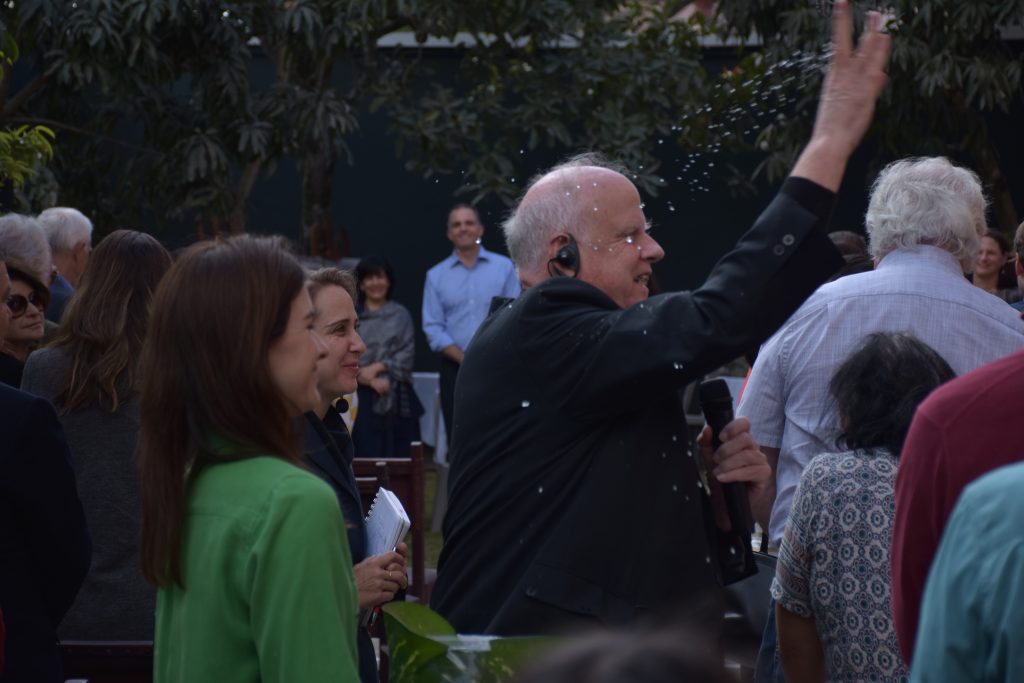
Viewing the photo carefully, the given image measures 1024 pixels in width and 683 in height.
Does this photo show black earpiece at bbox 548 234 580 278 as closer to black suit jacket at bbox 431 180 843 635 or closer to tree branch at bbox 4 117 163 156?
black suit jacket at bbox 431 180 843 635

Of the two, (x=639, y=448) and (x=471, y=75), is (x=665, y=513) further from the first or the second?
(x=471, y=75)

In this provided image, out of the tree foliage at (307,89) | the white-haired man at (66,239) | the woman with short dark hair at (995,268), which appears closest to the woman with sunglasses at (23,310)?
the white-haired man at (66,239)

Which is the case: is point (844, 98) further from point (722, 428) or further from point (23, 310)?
point (23, 310)

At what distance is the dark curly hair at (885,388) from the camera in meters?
2.98

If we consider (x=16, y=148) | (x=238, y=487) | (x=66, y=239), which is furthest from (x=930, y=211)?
(x=66, y=239)

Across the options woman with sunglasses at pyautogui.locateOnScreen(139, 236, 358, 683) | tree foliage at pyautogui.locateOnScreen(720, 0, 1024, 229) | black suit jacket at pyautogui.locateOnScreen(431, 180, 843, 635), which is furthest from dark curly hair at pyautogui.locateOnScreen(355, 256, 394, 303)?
woman with sunglasses at pyautogui.locateOnScreen(139, 236, 358, 683)

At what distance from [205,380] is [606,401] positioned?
71 centimetres

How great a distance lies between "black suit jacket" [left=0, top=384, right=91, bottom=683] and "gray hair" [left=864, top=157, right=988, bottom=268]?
2.08 m

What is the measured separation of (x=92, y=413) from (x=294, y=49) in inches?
273

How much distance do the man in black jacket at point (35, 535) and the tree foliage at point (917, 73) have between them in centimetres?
735

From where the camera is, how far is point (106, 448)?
3.74m

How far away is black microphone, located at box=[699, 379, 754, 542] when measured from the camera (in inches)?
104

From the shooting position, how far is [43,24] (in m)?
9.12

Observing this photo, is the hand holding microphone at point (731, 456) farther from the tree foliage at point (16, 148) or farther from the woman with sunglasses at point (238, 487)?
the tree foliage at point (16, 148)
